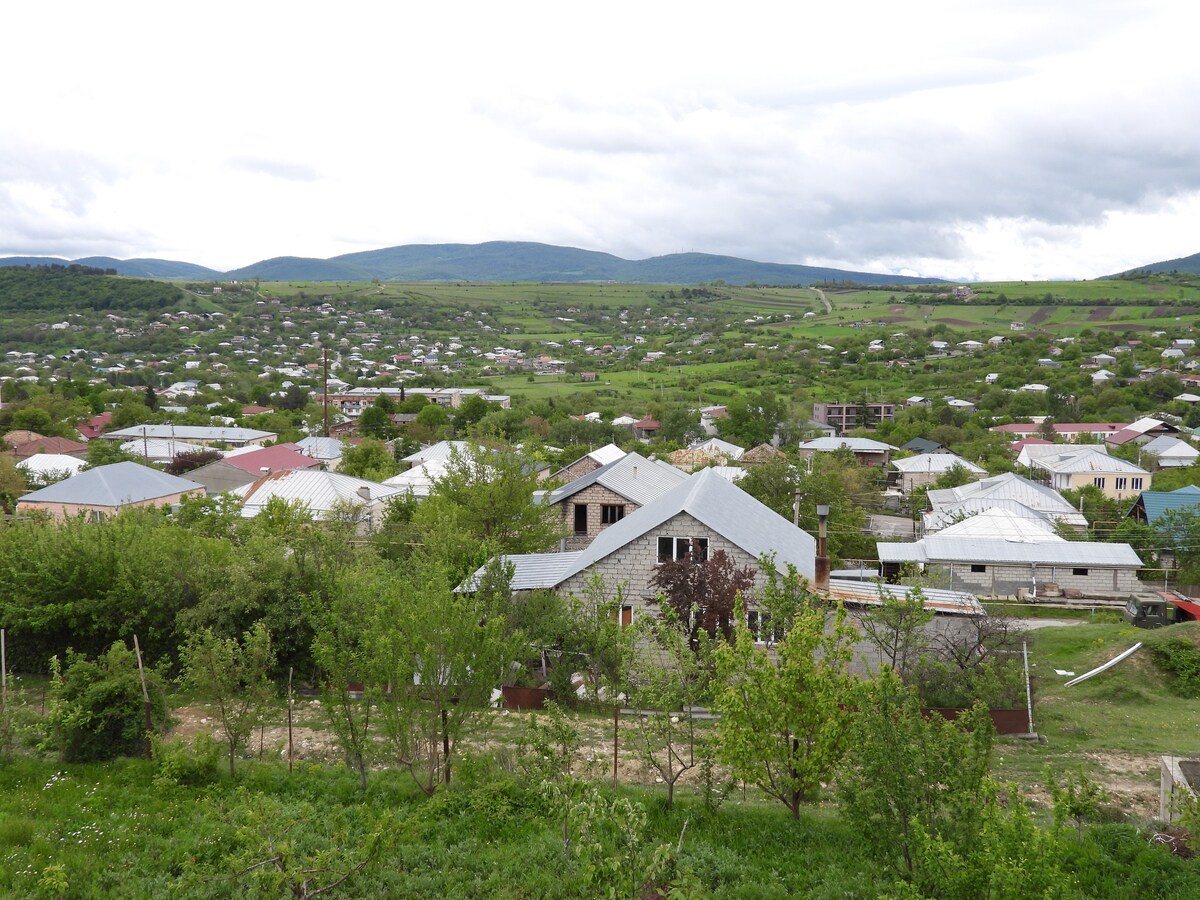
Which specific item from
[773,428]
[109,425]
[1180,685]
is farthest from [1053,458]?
[109,425]

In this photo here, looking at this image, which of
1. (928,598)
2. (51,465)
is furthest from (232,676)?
(51,465)

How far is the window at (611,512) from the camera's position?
105 feet

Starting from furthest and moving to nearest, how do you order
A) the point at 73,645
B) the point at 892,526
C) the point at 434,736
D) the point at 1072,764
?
the point at 892,526
the point at 73,645
the point at 1072,764
the point at 434,736

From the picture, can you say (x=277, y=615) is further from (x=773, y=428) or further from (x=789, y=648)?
(x=773, y=428)

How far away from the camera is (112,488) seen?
1580 inches

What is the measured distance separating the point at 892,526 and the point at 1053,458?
22.0 metres

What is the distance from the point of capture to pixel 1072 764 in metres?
13.6

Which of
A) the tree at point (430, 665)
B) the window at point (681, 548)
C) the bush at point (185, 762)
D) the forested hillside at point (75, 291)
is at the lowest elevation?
the bush at point (185, 762)

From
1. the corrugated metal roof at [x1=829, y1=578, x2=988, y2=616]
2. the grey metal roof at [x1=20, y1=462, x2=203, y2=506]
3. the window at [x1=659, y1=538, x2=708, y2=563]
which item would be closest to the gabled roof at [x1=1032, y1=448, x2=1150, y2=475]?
the corrugated metal roof at [x1=829, y1=578, x2=988, y2=616]

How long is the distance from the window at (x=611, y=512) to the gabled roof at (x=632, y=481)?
0.50m

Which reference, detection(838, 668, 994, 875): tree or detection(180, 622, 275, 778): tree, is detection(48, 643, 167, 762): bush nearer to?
detection(180, 622, 275, 778): tree

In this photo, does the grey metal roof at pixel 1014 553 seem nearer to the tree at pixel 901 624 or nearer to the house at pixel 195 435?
the tree at pixel 901 624

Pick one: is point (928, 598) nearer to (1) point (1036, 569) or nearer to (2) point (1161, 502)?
(1) point (1036, 569)

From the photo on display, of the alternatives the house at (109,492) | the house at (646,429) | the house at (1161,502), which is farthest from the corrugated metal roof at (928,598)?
the house at (646,429)
